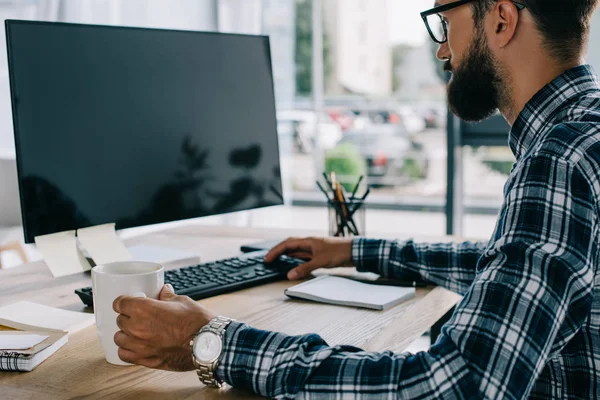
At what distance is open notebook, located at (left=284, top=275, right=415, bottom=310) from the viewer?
1.16 meters

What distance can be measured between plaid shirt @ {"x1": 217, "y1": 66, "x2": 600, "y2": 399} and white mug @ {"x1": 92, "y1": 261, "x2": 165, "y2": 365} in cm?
13

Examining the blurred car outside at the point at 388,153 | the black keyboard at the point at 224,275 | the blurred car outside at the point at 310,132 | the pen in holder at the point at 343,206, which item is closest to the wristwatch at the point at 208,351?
the black keyboard at the point at 224,275

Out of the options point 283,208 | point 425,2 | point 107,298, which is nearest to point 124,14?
point 283,208

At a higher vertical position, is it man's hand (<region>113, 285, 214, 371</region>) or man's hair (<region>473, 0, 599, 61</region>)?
man's hair (<region>473, 0, 599, 61</region>)

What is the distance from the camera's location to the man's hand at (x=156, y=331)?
0.85 m

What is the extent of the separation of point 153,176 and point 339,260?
38 centimetres

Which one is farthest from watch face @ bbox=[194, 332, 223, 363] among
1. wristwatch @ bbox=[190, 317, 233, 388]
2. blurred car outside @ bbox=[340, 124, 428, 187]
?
blurred car outside @ bbox=[340, 124, 428, 187]

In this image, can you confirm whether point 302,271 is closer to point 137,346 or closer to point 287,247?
point 287,247

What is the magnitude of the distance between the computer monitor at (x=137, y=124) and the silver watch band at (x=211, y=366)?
45cm

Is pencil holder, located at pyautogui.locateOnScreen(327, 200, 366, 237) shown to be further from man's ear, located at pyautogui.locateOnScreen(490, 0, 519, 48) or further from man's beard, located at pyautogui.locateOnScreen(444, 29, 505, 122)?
man's ear, located at pyautogui.locateOnScreen(490, 0, 519, 48)

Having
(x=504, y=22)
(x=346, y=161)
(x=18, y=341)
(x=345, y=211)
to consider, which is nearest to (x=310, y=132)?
(x=346, y=161)

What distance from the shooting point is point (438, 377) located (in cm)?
73

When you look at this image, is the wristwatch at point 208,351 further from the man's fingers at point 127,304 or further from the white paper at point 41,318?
the white paper at point 41,318

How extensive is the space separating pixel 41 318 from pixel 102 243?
24 centimetres
